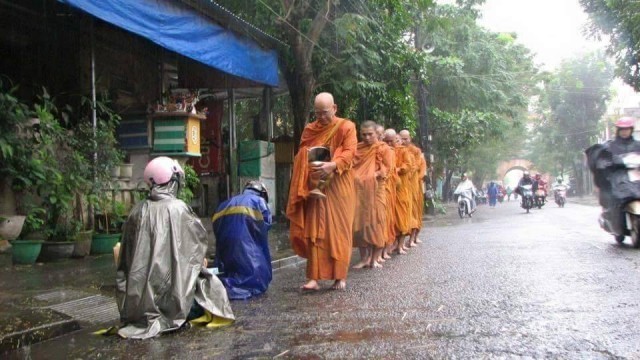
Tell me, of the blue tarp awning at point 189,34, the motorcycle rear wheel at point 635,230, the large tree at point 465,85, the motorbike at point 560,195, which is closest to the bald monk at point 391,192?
the blue tarp awning at point 189,34

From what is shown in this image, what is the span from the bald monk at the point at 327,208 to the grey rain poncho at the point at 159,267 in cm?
143

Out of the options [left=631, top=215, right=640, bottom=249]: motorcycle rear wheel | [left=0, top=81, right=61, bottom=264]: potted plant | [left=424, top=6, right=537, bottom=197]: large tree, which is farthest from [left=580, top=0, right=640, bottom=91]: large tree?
[left=0, top=81, right=61, bottom=264]: potted plant

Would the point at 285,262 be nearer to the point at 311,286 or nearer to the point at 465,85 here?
the point at 311,286

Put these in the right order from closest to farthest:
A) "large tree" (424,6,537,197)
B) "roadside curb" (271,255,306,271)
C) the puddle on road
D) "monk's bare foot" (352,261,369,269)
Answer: the puddle on road, "monk's bare foot" (352,261,369,269), "roadside curb" (271,255,306,271), "large tree" (424,6,537,197)

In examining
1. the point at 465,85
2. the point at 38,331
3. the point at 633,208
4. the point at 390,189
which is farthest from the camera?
the point at 465,85

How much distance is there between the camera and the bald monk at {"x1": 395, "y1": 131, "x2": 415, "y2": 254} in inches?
348

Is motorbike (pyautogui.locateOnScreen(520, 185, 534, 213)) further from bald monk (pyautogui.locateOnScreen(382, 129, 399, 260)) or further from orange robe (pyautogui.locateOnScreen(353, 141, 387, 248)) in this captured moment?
orange robe (pyautogui.locateOnScreen(353, 141, 387, 248))

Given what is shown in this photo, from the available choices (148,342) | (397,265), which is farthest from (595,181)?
(148,342)

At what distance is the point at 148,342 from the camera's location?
12.6ft

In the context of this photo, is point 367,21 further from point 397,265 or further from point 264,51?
point 397,265

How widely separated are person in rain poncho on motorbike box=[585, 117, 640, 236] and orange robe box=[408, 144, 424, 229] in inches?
105

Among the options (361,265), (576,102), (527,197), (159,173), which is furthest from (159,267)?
(576,102)

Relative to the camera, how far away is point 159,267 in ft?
13.2

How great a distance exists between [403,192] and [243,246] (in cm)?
426
